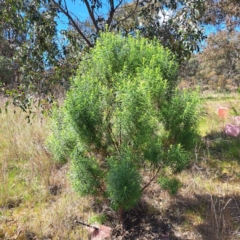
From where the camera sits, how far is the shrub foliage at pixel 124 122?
1.90 m

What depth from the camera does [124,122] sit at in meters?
1.92

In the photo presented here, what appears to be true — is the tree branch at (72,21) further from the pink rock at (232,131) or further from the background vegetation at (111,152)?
the pink rock at (232,131)

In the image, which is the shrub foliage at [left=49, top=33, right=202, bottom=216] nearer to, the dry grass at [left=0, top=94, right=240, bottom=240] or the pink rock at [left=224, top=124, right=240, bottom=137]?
the dry grass at [left=0, top=94, right=240, bottom=240]

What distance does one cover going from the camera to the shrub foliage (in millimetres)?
1896

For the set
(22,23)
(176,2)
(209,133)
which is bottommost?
(209,133)

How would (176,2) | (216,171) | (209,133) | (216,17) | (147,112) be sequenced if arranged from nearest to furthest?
(147,112) → (216,171) → (176,2) → (209,133) → (216,17)

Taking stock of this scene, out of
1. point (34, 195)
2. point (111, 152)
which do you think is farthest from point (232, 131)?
point (34, 195)

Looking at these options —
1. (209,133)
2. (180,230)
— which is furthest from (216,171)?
(209,133)

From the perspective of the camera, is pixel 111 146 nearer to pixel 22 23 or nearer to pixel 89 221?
pixel 89 221

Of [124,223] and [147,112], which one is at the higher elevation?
[147,112]

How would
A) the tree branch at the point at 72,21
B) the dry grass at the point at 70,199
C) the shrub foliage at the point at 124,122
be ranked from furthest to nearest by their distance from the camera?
the tree branch at the point at 72,21 < the dry grass at the point at 70,199 < the shrub foliage at the point at 124,122

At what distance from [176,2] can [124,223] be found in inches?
134

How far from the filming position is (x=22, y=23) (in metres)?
3.36

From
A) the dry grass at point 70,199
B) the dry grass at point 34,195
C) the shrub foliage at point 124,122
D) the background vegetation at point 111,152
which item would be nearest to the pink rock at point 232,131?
the background vegetation at point 111,152
